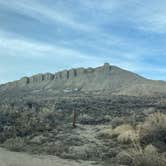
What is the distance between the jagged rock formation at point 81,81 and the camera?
495 feet

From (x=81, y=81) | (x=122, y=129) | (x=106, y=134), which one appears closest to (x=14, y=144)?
(x=106, y=134)

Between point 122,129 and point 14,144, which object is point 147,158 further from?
point 122,129

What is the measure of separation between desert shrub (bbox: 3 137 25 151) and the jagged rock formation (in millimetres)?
111846

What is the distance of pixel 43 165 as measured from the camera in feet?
56.9

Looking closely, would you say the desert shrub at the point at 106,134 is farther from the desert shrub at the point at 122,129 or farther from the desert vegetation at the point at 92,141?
the desert shrub at the point at 122,129

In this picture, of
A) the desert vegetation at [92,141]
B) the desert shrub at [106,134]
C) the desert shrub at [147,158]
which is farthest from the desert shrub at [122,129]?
the desert shrub at [147,158]

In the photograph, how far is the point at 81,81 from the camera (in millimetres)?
167375

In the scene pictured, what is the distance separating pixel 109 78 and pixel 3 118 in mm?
128324

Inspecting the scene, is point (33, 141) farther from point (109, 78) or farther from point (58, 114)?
point (109, 78)

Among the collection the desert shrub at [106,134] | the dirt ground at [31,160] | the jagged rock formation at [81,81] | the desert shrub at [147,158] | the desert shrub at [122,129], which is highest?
the jagged rock formation at [81,81]

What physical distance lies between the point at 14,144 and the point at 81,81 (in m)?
145

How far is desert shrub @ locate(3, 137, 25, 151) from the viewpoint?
21822mm

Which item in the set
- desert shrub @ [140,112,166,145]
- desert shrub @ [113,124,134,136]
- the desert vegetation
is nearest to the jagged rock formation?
the desert vegetation

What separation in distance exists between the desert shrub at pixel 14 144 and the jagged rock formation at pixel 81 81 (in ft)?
367
